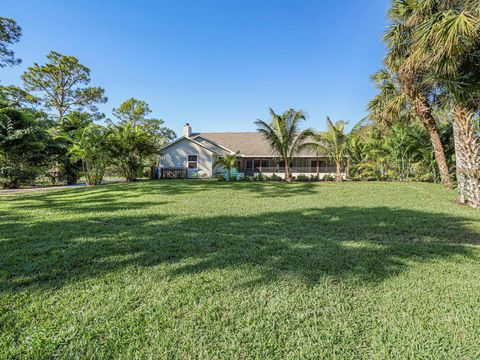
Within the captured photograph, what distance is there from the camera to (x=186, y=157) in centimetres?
2342

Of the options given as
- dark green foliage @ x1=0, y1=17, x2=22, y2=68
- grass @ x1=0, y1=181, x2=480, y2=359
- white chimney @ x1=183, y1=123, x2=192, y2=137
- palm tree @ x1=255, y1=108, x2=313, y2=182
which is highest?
dark green foliage @ x1=0, y1=17, x2=22, y2=68

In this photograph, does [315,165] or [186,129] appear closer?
[186,129]

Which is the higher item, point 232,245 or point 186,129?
point 186,129

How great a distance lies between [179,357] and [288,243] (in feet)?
9.86

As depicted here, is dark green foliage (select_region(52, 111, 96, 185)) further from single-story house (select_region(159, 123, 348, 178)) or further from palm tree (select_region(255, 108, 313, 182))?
palm tree (select_region(255, 108, 313, 182))

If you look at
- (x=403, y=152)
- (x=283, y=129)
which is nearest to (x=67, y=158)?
(x=283, y=129)

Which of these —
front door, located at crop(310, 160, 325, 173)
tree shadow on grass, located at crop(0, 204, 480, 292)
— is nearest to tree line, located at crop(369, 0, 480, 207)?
tree shadow on grass, located at crop(0, 204, 480, 292)

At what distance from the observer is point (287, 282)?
286 cm

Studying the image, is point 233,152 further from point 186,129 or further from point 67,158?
point 67,158

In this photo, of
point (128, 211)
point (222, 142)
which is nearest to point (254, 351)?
point (128, 211)

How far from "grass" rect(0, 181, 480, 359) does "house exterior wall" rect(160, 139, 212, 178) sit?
18.0 metres

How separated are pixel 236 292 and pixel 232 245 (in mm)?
1605

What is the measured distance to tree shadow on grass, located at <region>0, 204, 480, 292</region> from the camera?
3154mm

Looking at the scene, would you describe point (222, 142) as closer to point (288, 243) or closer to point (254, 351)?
point (288, 243)
